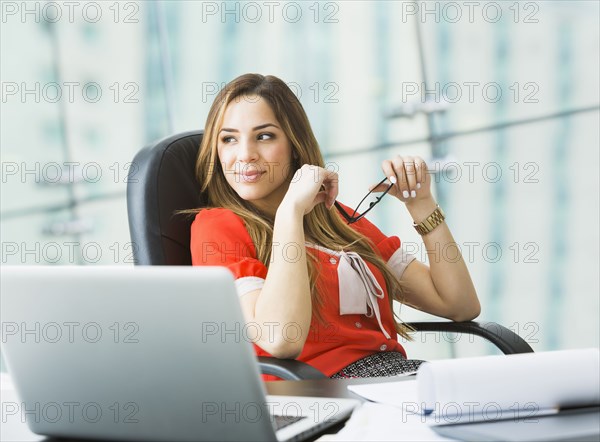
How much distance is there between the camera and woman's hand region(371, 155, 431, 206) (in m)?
1.94

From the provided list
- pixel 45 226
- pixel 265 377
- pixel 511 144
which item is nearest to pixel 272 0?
pixel 511 144

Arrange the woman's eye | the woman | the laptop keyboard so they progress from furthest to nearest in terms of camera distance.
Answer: the woman's eye → the woman → the laptop keyboard

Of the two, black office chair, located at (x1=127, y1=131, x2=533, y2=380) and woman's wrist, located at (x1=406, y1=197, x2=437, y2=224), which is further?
woman's wrist, located at (x1=406, y1=197, x2=437, y2=224)

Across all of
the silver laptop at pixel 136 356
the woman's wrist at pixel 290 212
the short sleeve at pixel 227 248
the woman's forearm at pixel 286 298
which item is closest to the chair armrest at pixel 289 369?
the woman's forearm at pixel 286 298

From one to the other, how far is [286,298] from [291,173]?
0.52 metres

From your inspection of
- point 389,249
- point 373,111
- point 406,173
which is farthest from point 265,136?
point 373,111

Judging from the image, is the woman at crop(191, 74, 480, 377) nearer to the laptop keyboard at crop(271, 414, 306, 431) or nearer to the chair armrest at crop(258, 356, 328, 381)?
the chair armrest at crop(258, 356, 328, 381)

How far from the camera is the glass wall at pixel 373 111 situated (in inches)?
138

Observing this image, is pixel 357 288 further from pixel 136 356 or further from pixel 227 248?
pixel 136 356

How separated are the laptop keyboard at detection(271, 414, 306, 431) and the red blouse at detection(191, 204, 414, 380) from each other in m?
0.69

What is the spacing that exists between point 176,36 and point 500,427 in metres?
3.42

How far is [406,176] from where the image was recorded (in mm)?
1968

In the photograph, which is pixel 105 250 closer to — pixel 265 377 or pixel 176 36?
pixel 176 36

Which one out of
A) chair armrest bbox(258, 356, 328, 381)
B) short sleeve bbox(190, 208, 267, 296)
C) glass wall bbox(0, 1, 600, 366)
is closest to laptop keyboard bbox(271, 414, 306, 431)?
chair armrest bbox(258, 356, 328, 381)
